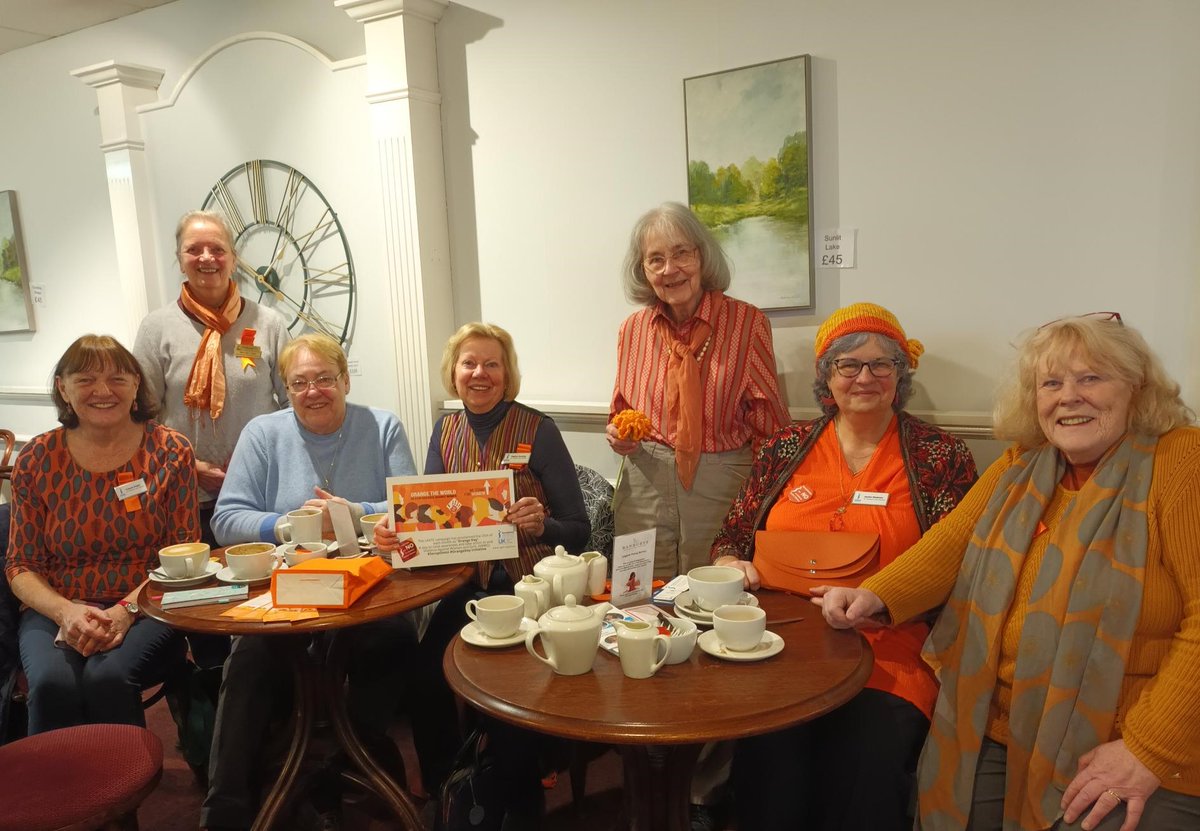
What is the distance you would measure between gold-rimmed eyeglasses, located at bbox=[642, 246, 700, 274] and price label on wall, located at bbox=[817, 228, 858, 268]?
53 centimetres

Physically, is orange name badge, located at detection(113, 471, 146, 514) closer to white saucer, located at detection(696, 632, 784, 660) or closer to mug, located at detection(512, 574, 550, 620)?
mug, located at detection(512, 574, 550, 620)

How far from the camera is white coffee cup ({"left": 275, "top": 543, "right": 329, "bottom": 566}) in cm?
214

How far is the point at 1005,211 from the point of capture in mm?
2615

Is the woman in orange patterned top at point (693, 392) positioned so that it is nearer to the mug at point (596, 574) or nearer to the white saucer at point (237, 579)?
the mug at point (596, 574)

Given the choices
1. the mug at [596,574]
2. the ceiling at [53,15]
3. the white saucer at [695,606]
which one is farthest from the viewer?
the ceiling at [53,15]

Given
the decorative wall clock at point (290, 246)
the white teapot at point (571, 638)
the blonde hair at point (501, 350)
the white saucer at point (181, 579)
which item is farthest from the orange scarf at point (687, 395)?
the decorative wall clock at point (290, 246)

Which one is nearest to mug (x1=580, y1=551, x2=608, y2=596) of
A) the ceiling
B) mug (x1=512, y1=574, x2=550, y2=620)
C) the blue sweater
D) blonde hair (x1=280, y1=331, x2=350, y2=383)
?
mug (x1=512, y1=574, x2=550, y2=620)

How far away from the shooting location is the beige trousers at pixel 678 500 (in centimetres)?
264

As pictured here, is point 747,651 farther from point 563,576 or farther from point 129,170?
point 129,170

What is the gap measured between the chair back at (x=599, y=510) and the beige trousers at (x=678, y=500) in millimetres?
202

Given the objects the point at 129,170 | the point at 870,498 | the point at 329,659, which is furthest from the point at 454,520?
the point at 129,170

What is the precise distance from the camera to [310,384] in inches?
102

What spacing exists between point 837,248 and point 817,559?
4.19ft

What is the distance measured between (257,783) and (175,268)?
3.27 meters
